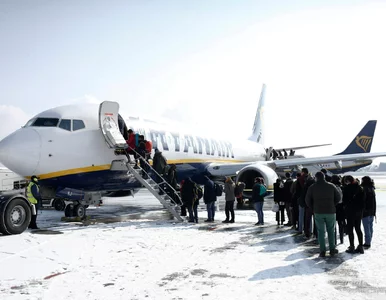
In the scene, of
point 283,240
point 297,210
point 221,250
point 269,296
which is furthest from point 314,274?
point 297,210

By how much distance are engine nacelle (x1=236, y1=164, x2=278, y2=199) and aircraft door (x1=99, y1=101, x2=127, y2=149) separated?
593cm

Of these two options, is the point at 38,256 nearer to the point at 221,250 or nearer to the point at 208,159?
the point at 221,250

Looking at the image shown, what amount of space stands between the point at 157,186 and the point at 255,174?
18.5 feet

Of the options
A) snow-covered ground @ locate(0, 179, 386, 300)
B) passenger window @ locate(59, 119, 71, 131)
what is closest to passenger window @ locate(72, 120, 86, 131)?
passenger window @ locate(59, 119, 71, 131)

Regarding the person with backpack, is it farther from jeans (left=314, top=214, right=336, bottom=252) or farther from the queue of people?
jeans (left=314, top=214, right=336, bottom=252)

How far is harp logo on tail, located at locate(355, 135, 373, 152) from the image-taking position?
35156 millimetres

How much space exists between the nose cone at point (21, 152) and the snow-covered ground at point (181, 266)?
7.71 ft

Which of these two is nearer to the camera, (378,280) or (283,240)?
(378,280)

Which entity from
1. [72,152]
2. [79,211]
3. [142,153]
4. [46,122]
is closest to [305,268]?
[142,153]

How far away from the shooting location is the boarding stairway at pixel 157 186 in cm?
1265

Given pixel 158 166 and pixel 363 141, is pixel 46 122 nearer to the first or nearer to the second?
pixel 158 166

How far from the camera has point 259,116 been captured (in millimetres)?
34938

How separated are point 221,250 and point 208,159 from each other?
→ 39.7 ft

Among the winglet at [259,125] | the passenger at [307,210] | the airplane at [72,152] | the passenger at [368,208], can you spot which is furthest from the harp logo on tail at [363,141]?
the passenger at [368,208]
